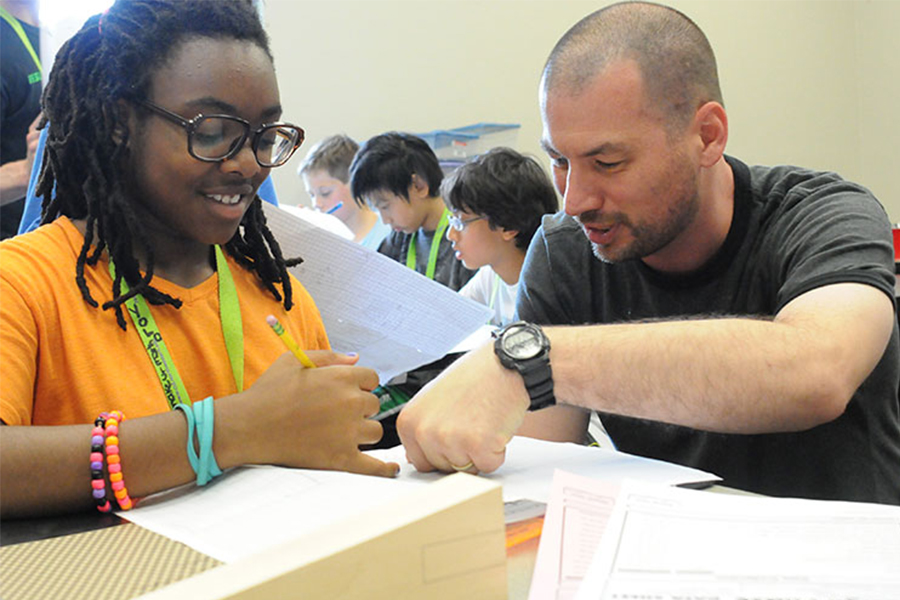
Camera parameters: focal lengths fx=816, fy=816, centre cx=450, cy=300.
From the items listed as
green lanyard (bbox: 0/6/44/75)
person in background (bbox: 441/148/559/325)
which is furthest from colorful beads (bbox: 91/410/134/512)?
person in background (bbox: 441/148/559/325)

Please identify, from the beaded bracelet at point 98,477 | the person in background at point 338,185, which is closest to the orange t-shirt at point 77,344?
the beaded bracelet at point 98,477

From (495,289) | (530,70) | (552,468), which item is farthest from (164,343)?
(530,70)

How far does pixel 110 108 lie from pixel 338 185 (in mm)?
2986

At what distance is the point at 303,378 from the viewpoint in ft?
2.71

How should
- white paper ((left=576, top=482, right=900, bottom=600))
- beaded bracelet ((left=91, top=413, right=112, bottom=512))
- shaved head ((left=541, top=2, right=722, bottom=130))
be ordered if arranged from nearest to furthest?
white paper ((left=576, top=482, right=900, bottom=600)), beaded bracelet ((left=91, top=413, right=112, bottom=512)), shaved head ((left=541, top=2, right=722, bottom=130))

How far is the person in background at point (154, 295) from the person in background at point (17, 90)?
865 mm

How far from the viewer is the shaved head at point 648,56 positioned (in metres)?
1.07

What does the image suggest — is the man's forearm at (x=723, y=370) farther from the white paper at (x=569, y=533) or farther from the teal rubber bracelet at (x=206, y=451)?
the teal rubber bracelet at (x=206, y=451)

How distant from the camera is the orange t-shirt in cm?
81

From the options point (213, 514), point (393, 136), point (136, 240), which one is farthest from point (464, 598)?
point (393, 136)

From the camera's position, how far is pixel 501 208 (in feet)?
8.13

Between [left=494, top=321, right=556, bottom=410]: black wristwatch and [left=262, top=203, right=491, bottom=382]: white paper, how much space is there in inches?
13.9

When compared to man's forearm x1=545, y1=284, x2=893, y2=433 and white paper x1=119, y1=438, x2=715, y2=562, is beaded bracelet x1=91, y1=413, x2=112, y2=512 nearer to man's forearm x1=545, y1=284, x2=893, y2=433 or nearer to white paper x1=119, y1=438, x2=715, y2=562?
white paper x1=119, y1=438, x2=715, y2=562

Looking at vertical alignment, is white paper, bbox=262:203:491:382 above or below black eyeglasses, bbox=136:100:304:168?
below
